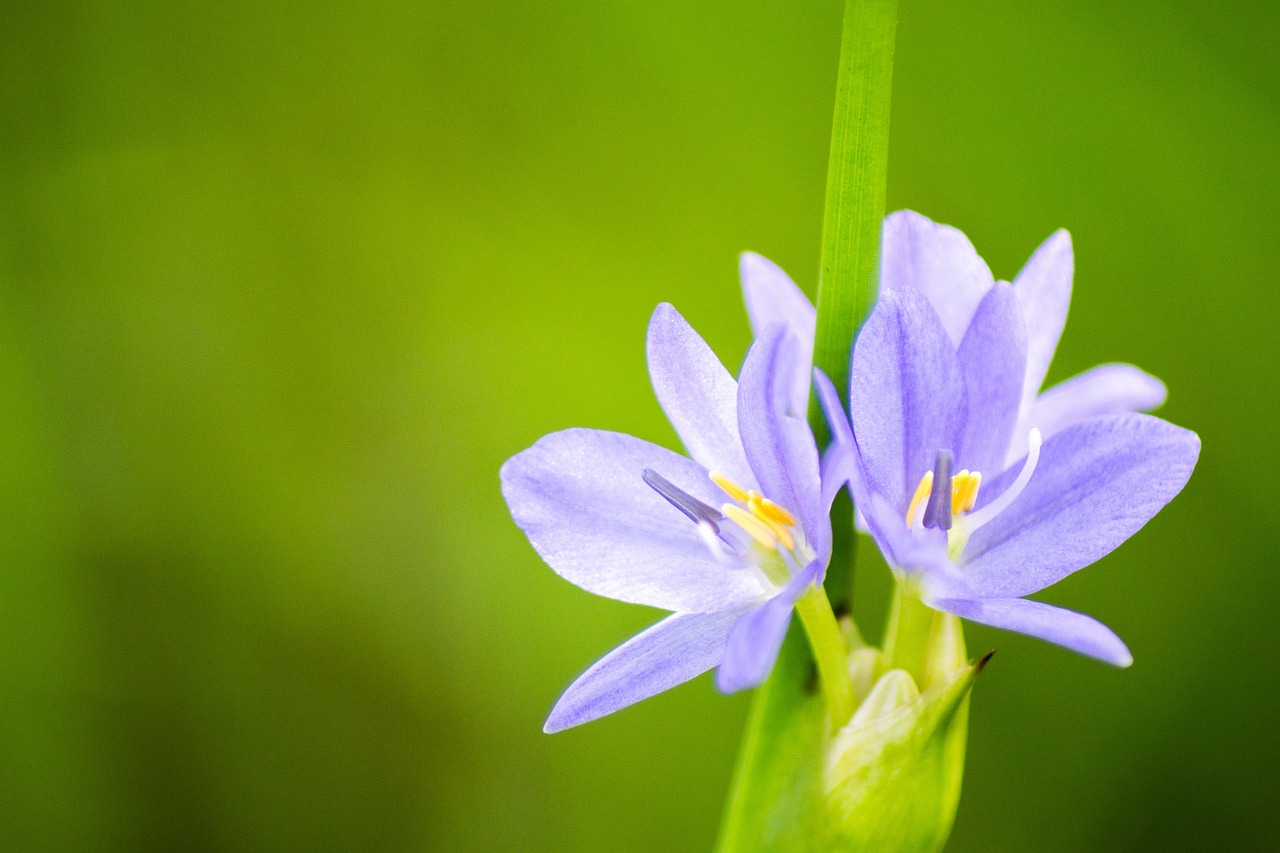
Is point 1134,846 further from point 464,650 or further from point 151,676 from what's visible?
point 151,676

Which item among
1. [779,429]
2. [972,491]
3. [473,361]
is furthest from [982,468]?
[473,361]

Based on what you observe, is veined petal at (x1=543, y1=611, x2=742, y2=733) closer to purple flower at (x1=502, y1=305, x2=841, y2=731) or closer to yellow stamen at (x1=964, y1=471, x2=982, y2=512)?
purple flower at (x1=502, y1=305, x2=841, y2=731)

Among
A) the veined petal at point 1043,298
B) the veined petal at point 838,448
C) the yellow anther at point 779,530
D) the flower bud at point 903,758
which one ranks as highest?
the veined petal at point 1043,298

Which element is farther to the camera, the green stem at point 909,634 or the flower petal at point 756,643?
the green stem at point 909,634

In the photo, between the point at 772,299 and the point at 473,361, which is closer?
the point at 772,299

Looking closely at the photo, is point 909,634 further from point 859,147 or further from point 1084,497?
point 859,147

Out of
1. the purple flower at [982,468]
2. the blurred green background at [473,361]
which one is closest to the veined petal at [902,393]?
the purple flower at [982,468]

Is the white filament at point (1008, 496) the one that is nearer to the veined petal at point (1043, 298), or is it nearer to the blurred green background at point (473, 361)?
the veined petal at point (1043, 298)

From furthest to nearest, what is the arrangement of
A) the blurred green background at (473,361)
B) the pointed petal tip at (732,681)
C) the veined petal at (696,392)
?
the blurred green background at (473,361) < the veined petal at (696,392) < the pointed petal tip at (732,681)
